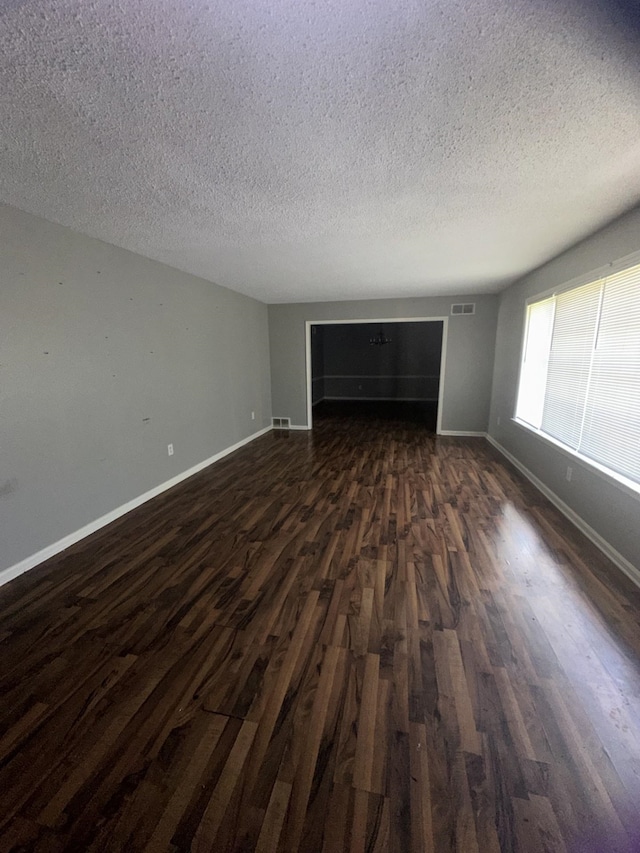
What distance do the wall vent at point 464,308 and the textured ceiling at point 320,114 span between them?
295 cm

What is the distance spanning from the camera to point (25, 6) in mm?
930

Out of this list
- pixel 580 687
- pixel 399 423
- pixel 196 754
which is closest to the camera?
pixel 196 754

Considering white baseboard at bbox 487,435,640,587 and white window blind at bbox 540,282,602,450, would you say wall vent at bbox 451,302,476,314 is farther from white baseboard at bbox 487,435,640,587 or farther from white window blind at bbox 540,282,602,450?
white baseboard at bbox 487,435,640,587

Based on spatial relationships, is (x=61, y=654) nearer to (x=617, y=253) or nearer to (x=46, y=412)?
(x=46, y=412)

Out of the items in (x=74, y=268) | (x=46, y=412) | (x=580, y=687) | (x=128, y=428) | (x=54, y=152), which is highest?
(x=54, y=152)

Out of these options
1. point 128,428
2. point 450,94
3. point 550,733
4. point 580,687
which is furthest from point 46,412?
point 580,687

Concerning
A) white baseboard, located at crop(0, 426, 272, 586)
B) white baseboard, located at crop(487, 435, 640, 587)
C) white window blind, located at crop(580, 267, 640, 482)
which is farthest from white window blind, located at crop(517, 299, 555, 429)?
white baseboard, located at crop(0, 426, 272, 586)

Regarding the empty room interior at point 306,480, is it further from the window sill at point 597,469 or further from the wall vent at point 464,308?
the wall vent at point 464,308

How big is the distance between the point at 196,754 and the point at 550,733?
1.31 metres

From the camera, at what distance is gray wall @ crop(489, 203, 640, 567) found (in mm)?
2275

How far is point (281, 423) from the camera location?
258 inches

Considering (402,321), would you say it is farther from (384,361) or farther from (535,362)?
(384,361)

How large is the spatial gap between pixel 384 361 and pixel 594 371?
745cm

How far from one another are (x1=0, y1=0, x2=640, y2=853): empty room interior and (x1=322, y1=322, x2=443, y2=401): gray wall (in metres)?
5.91
